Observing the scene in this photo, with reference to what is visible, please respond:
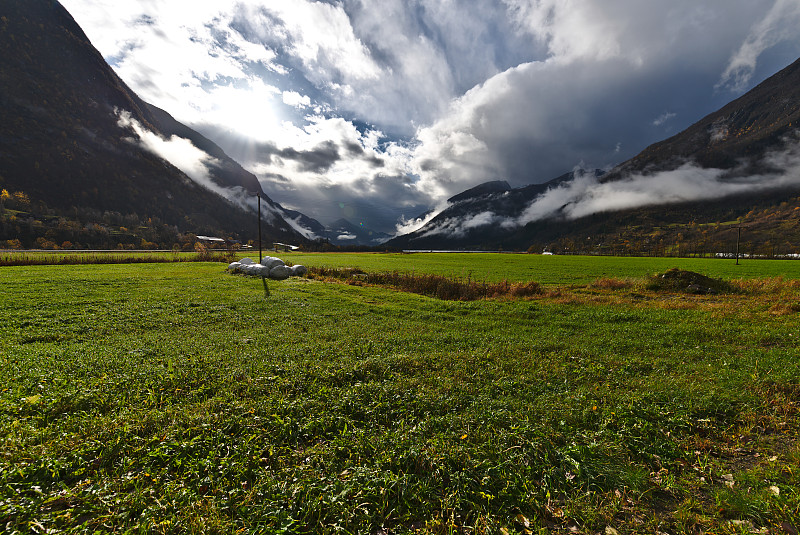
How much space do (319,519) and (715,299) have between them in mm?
35798

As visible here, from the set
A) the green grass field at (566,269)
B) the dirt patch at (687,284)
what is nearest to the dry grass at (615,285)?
the dirt patch at (687,284)

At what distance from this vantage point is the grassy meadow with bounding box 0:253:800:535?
4453 mm

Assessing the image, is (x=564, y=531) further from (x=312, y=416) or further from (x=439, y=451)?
(x=312, y=416)

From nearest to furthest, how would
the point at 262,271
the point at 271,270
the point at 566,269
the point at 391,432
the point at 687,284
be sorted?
the point at 391,432
the point at 687,284
the point at 271,270
the point at 262,271
the point at 566,269

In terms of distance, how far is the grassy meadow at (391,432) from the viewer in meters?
4.45

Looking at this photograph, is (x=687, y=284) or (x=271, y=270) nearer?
(x=687, y=284)

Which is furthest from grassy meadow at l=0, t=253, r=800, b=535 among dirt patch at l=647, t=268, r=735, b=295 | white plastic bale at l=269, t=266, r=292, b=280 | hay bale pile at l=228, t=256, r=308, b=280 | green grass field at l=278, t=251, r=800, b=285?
green grass field at l=278, t=251, r=800, b=285

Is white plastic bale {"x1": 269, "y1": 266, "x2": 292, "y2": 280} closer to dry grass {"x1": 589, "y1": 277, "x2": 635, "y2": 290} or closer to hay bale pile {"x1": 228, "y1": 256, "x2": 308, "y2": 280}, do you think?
hay bale pile {"x1": 228, "y1": 256, "x2": 308, "y2": 280}

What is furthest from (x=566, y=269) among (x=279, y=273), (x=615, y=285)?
(x=279, y=273)

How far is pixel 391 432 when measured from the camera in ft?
20.7

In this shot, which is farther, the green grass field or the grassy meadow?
the green grass field

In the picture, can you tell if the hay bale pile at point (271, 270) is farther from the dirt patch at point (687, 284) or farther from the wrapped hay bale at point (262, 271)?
the dirt patch at point (687, 284)

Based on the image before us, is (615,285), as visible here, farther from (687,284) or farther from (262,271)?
(262,271)

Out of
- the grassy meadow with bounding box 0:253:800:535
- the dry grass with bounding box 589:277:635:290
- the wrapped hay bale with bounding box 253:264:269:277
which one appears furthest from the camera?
the wrapped hay bale with bounding box 253:264:269:277
